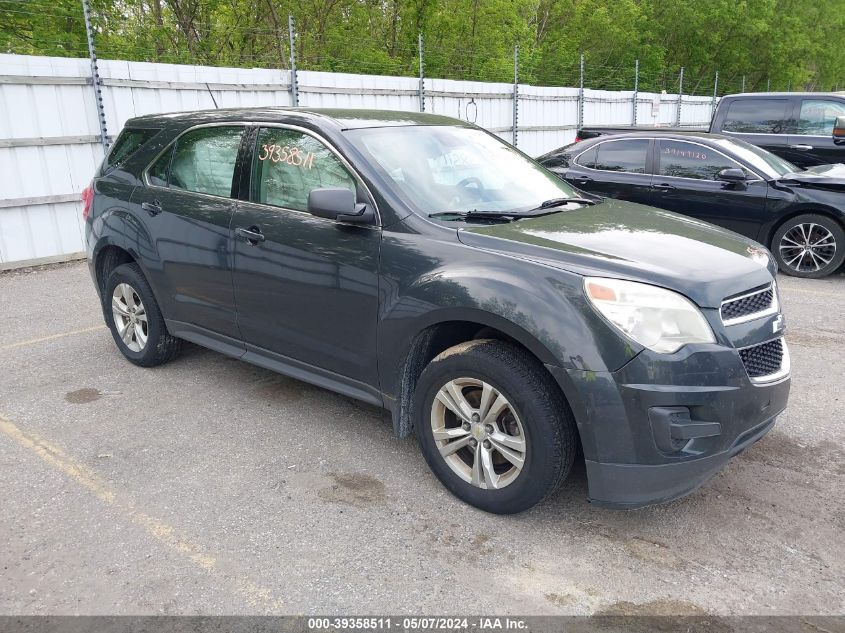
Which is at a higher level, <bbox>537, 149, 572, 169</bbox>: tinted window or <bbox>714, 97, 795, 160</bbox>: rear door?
<bbox>714, 97, 795, 160</bbox>: rear door

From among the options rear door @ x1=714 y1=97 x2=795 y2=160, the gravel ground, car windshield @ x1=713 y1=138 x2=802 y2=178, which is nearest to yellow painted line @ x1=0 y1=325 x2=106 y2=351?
the gravel ground

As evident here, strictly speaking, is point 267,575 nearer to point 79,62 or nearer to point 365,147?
point 365,147

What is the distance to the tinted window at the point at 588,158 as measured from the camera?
880 cm

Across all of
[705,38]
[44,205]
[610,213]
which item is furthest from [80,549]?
[705,38]

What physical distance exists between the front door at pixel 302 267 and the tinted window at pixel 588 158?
18.5 feet

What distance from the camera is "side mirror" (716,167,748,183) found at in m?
7.76

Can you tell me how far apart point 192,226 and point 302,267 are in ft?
3.41

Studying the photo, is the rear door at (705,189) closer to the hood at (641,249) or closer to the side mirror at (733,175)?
the side mirror at (733,175)

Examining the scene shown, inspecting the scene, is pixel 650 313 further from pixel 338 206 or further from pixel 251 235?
pixel 251 235

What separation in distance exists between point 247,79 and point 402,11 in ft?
53.1

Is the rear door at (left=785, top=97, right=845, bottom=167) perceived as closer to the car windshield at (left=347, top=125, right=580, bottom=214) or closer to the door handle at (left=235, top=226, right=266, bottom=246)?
the car windshield at (left=347, top=125, right=580, bottom=214)

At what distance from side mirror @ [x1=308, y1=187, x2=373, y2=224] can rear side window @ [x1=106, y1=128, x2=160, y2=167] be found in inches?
82.5

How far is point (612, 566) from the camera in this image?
2.90 metres

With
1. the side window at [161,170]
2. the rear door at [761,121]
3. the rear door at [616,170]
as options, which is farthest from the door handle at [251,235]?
the rear door at [761,121]
